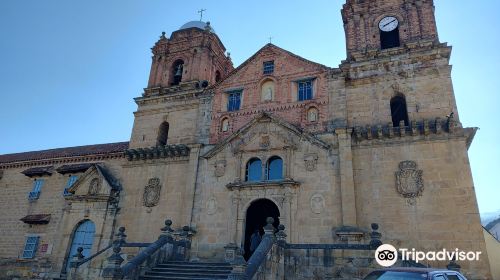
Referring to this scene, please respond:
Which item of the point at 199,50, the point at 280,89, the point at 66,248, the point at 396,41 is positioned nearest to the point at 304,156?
the point at 280,89

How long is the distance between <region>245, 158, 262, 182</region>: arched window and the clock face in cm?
1061

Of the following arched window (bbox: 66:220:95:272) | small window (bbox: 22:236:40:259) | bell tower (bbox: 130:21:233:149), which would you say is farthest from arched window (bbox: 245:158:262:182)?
small window (bbox: 22:236:40:259)

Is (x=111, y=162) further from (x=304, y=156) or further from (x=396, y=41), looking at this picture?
(x=396, y=41)

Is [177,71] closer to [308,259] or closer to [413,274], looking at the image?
[308,259]

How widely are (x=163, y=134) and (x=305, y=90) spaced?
376 inches

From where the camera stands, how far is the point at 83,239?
840 inches

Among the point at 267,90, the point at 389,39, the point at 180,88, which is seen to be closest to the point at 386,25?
the point at 389,39

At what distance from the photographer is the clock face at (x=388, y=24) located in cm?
2098

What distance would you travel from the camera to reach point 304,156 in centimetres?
1825

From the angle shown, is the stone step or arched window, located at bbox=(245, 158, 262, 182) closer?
the stone step

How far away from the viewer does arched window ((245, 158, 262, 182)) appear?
18906 millimetres

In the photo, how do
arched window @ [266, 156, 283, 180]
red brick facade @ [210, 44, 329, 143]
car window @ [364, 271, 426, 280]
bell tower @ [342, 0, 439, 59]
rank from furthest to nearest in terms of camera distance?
bell tower @ [342, 0, 439, 59] → red brick facade @ [210, 44, 329, 143] → arched window @ [266, 156, 283, 180] → car window @ [364, 271, 426, 280]

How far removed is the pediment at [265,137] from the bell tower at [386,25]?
5646 millimetres

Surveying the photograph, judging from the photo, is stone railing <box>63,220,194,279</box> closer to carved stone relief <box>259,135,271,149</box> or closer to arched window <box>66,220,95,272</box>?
arched window <box>66,220,95,272</box>
